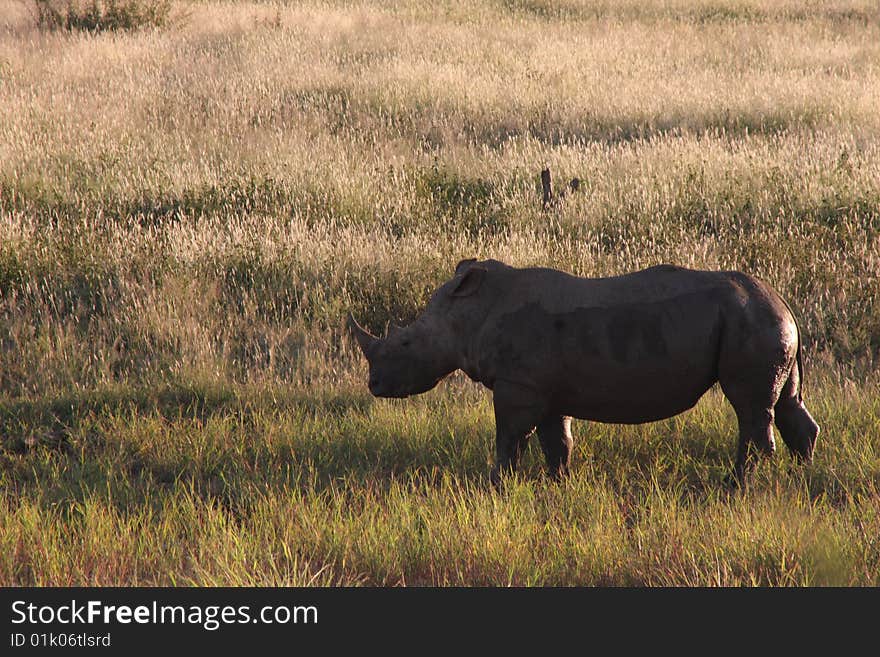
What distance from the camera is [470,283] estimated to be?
457cm

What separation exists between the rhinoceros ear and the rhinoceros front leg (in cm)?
47

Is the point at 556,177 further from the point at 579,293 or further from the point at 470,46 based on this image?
the point at 470,46

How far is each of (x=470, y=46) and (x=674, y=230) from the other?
12807 mm

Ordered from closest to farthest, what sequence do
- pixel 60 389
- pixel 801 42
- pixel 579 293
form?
1. pixel 579 293
2. pixel 60 389
3. pixel 801 42

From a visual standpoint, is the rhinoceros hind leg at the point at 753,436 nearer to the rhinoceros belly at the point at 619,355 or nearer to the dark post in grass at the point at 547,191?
the rhinoceros belly at the point at 619,355

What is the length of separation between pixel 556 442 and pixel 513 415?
0.47 meters

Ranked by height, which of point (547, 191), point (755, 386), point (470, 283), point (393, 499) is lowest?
point (393, 499)

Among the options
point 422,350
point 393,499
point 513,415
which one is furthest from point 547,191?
point 393,499

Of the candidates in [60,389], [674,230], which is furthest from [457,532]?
[674,230]

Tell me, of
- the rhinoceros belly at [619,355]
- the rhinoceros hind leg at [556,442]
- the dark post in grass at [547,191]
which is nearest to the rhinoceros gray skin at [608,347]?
the rhinoceros belly at [619,355]

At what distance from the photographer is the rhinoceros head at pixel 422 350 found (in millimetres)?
4609

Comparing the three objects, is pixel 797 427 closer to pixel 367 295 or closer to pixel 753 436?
pixel 753 436

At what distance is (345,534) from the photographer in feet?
13.1

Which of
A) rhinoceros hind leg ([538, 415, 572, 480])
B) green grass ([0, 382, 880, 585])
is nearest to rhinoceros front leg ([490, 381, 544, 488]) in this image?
green grass ([0, 382, 880, 585])
